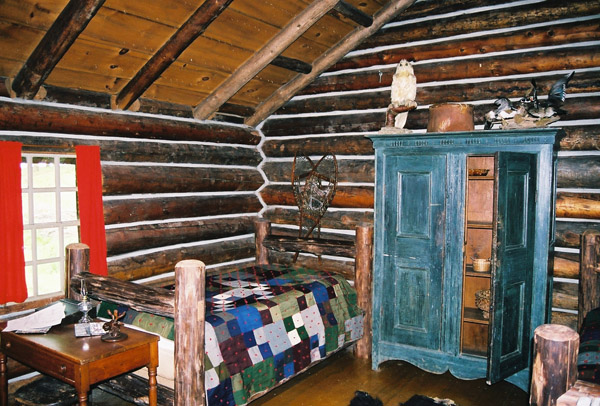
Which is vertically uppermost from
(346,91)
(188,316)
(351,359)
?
(346,91)

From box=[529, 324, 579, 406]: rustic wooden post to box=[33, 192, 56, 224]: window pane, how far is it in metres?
Answer: 4.20

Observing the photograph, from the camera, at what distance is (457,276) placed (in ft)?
14.1

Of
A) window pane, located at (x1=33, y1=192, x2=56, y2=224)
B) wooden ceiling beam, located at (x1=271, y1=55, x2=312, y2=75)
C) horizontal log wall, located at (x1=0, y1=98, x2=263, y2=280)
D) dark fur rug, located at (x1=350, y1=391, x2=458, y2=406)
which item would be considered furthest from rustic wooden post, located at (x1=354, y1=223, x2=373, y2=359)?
window pane, located at (x1=33, y1=192, x2=56, y2=224)

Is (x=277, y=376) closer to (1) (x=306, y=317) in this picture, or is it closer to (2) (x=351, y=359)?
(1) (x=306, y=317)

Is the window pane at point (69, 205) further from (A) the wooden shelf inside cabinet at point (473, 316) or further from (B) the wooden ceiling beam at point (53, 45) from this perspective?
(A) the wooden shelf inside cabinet at point (473, 316)

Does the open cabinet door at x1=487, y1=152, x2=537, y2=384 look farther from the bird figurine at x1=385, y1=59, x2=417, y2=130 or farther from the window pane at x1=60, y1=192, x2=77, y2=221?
the window pane at x1=60, y1=192, x2=77, y2=221

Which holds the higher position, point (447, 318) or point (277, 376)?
point (447, 318)

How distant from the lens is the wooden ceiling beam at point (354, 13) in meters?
Answer: 4.76

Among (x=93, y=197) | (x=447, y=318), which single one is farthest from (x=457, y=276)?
(x=93, y=197)

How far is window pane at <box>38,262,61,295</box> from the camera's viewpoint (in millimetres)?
5180

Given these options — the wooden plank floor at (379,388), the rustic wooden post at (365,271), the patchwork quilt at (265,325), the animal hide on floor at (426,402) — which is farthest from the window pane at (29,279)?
the animal hide on floor at (426,402)

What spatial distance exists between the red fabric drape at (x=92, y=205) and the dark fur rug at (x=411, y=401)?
260 centimetres

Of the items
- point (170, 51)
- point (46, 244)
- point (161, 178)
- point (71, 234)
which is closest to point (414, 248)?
point (161, 178)

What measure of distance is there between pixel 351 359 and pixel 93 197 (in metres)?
3.07
